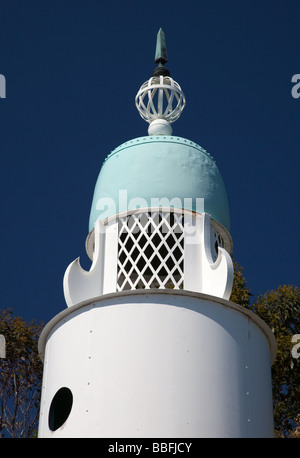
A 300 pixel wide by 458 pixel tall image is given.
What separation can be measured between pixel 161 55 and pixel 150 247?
13.2ft

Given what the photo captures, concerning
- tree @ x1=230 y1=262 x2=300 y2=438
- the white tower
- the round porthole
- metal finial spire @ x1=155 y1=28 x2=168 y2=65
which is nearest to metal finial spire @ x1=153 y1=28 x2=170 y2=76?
metal finial spire @ x1=155 y1=28 x2=168 y2=65

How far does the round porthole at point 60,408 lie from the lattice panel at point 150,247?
1842mm

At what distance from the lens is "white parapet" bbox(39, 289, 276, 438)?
9758 mm

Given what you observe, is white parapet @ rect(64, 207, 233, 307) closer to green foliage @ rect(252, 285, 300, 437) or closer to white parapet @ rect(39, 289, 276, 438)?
white parapet @ rect(39, 289, 276, 438)

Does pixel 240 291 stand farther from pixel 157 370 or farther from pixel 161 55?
pixel 157 370

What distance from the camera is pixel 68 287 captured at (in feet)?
38.3

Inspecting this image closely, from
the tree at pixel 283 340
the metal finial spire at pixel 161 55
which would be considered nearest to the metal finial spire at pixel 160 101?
the metal finial spire at pixel 161 55

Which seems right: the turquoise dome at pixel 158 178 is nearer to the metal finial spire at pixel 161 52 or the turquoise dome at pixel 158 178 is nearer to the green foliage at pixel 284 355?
the metal finial spire at pixel 161 52

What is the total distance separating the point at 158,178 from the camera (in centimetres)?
1206

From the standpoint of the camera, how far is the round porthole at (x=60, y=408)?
10664mm

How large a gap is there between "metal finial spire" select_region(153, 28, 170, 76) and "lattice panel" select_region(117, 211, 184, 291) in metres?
3.36

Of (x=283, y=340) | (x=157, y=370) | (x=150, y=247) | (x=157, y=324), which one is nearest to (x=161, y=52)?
(x=150, y=247)

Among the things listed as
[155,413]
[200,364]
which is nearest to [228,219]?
[200,364]
